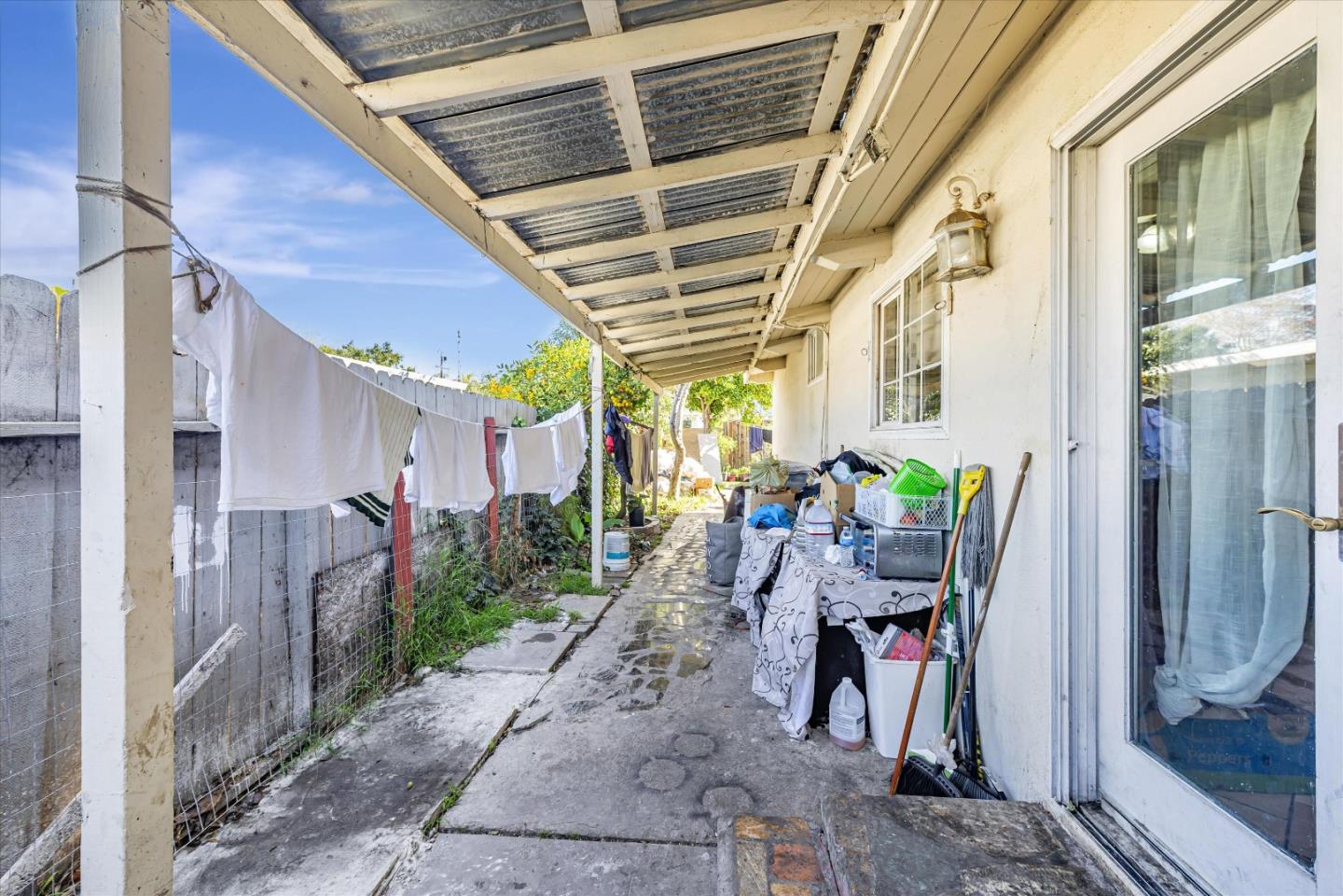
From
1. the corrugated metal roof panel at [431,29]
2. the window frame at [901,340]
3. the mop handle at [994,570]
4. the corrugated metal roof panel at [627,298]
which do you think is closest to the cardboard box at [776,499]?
the window frame at [901,340]

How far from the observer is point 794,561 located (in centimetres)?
328

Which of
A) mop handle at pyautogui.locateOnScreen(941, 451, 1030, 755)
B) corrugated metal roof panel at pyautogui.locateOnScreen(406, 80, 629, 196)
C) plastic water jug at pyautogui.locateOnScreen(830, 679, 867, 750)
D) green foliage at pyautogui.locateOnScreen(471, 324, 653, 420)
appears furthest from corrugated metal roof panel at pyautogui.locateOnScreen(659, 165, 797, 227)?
green foliage at pyautogui.locateOnScreen(471, 324, 653, 420)

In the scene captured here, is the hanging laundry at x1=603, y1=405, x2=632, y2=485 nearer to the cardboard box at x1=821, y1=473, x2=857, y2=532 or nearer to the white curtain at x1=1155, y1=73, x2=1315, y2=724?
the cardboard box at x1=821, y1=473, x2=857, y2=532

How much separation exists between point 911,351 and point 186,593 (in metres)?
3.80

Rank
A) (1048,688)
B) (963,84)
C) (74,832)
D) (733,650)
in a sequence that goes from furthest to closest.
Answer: (733,650) < (963,84) < (1048,688) < (74,832)

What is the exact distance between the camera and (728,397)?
15.5 metres

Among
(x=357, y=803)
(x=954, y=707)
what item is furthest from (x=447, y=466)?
(x=954, y=707)

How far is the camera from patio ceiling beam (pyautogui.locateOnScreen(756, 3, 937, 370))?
168 cm

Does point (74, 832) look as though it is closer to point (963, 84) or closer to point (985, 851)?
point (985, 851)

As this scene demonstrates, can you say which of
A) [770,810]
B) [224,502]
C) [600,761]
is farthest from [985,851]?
[224,502]

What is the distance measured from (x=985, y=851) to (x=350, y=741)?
2760 millimetres

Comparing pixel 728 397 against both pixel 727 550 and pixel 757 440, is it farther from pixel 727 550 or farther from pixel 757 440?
pixel 727 550

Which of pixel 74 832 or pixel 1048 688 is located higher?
pixel 1048 688

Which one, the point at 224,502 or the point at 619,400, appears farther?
the point at 619,400
